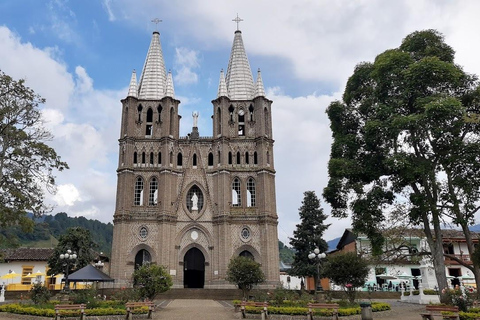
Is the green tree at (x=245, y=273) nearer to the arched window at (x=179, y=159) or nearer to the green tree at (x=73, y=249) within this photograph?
the arched window at (x=179, y=159)

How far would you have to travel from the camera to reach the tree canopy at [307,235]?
3670 centimetres

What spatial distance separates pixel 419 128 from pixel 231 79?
1038 inches

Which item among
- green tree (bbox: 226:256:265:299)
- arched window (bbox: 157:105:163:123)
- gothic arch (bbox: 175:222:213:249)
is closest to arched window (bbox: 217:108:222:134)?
Answer: arched window (bbox: 157:105:163:123)

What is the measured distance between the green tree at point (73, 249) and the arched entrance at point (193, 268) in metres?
8.70

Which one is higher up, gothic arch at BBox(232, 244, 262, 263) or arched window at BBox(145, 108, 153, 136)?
arched window at BBox(145, 108, 153, 136)

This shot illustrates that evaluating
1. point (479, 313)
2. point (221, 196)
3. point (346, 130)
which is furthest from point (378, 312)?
point (221, 196)

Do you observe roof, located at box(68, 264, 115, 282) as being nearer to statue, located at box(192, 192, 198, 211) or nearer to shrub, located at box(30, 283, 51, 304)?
shrub, located at box(30, 283, 51, 304)

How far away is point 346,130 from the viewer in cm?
2602

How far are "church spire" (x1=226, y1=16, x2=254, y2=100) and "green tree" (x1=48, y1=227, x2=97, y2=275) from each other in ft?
64.0

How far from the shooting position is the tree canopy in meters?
36.7

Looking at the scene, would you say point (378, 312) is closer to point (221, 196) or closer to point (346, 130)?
point (346, 130)

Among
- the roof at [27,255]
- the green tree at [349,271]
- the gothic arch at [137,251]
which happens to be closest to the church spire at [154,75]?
the gothic arch at [137,251]

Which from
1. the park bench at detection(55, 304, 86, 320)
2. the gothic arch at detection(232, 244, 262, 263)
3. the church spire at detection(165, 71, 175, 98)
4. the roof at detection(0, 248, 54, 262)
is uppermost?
the church spire at detection(165, 71, 175, 98)

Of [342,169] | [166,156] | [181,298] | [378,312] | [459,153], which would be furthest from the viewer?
[166,156]
